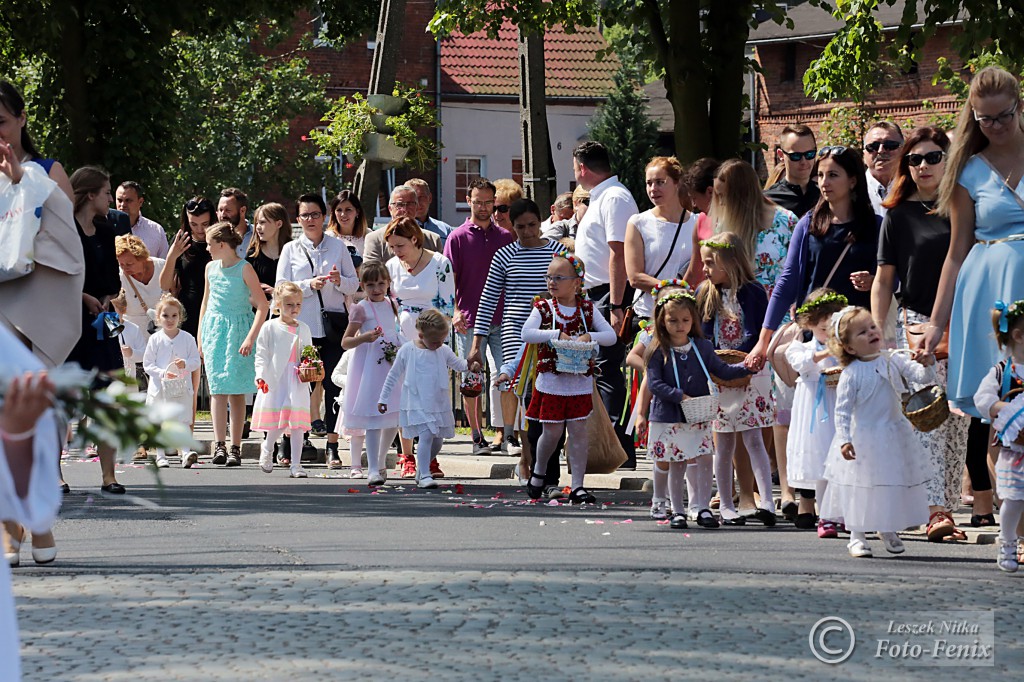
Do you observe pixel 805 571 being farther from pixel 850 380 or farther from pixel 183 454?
pixel 183 454

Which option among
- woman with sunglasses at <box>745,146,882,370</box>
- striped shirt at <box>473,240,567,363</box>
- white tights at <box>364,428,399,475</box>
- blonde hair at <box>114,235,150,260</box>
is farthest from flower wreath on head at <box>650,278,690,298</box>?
blonde hair at <box>114,235,150,260</box>

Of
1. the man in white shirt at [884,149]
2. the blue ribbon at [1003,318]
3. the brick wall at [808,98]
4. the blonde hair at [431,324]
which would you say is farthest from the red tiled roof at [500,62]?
the blue ribbon at [1003,318]

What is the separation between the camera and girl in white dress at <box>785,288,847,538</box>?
33.7ft

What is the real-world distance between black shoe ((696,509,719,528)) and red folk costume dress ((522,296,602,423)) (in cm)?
178

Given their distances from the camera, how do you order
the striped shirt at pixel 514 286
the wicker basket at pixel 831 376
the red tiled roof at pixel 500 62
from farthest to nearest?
the red tiled roof at pixel 500 62
the striped shirt at pixel 514 286
the wicker basket at pixel 831 376

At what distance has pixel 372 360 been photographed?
14.5m

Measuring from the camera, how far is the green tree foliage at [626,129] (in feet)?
221

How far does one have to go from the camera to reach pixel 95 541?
9938 mm

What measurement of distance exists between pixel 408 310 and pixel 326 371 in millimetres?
1489

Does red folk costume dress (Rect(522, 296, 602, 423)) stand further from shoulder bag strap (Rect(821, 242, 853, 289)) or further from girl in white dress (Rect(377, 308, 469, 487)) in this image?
shoulder bag strap (Rect(821, 242, 853, 289))

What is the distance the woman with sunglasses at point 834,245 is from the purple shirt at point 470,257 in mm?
5343

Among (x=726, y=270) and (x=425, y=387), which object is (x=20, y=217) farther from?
(x=425, y=387)

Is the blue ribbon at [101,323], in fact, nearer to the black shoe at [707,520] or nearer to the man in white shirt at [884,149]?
the black shoe at [707,520]

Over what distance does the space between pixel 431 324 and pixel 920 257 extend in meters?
4.61
